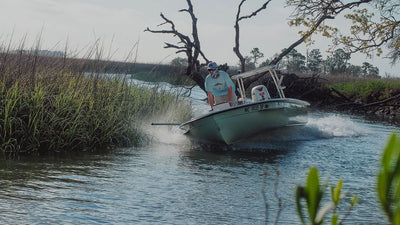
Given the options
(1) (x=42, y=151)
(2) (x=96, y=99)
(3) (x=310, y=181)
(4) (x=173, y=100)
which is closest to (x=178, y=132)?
(4) (x=173, y=100)

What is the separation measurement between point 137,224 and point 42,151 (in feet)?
15.7

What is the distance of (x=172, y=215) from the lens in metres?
5.66

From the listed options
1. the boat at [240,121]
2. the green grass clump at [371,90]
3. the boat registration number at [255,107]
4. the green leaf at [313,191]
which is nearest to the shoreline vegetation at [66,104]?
the boat at [240,121]

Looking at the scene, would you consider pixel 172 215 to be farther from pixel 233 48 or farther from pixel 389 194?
pixel 233 48

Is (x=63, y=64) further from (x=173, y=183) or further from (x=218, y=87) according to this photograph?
(x=173, y=183)

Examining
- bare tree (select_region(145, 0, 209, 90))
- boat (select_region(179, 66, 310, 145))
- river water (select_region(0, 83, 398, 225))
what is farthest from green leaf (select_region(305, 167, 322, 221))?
bare tree (select_region(145, 0, 209, 90))

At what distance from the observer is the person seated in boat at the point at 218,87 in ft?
39.0

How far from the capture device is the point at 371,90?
30328 millimetres

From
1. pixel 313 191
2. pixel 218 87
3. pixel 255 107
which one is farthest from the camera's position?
pixel 218 87

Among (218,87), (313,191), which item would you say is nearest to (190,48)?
(218,87)

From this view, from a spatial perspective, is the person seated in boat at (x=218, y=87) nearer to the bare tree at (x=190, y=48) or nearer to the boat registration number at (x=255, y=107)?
the boat registration number at (x=255, y=107)

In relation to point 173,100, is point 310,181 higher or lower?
lower

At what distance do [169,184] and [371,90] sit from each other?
2519 centimetres

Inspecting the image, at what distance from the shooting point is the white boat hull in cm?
1163
